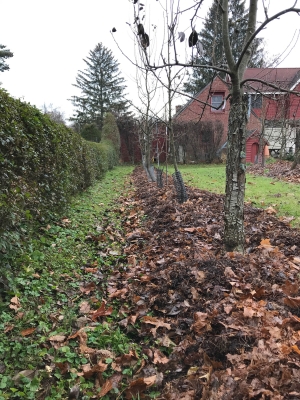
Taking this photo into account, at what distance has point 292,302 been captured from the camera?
2.67 meters

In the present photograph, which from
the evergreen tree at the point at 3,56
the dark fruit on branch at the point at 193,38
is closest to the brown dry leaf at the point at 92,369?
the dark fruit on branch at the point at 193,38

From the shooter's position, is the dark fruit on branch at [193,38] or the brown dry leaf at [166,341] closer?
the brown dry leaf at [166,341]

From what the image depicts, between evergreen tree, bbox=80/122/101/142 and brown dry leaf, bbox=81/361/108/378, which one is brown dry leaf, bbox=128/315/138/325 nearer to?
brown dry leaf, bbox=81/361/108/378

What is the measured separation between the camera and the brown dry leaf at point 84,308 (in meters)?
3.01

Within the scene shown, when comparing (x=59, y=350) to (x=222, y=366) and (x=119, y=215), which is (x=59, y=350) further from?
(x=119, y=215)

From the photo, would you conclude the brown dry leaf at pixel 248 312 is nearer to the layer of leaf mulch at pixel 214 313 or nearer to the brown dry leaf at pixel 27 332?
the layer of leaf mulch at pixel 214 313

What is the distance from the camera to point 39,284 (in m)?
3.26

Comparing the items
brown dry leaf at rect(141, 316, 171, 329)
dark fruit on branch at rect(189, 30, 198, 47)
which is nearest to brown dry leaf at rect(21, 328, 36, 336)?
brown dry leaf at rect(141, 316, 171, 329)

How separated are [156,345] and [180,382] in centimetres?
49

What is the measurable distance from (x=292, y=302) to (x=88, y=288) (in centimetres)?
223

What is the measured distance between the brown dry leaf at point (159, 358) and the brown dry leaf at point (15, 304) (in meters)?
1.38

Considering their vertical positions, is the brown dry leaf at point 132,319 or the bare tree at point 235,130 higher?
the bare tree at point 235,130

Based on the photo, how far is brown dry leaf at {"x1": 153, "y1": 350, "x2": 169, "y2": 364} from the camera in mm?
2375

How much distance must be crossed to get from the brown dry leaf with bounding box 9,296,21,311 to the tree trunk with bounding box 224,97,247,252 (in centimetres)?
259
